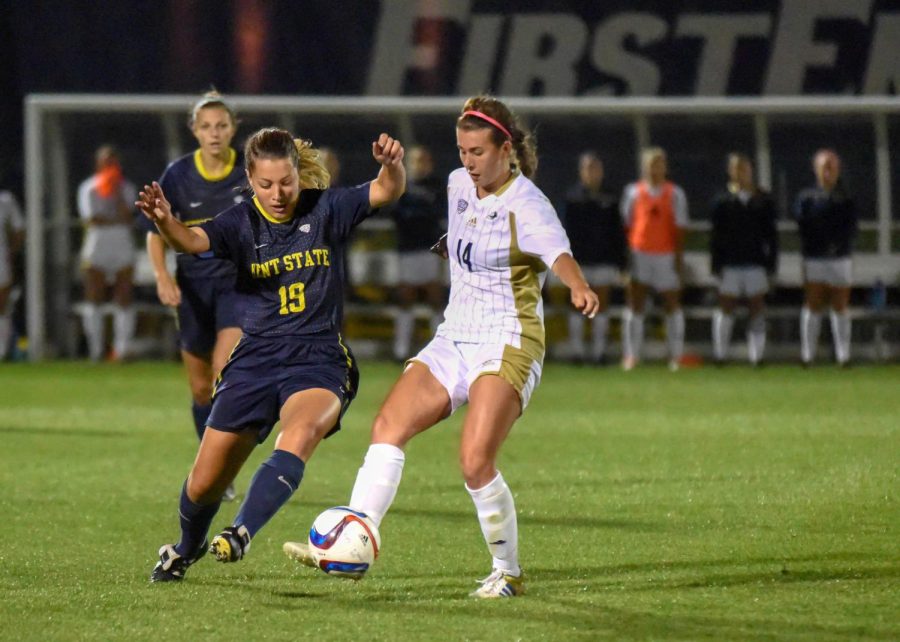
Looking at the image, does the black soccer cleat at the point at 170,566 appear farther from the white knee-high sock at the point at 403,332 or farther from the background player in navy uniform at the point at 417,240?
the white knee-high sock at the point at 403,332

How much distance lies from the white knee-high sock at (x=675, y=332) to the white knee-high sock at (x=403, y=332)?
2793mm

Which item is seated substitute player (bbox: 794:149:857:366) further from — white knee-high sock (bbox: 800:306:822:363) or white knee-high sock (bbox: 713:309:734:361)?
white knee-high sock (bbox: 713:309:734:361)

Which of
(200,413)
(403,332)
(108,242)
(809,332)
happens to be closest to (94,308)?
(108,242)

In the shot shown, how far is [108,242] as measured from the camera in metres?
18.6

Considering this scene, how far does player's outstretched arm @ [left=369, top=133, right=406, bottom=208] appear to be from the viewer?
621 cm

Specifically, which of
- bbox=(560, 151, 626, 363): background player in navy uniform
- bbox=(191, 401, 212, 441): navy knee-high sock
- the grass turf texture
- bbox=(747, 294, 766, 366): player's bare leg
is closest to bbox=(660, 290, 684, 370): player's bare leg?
bbox=(560, 151, 626, 363): background player in navy uniform

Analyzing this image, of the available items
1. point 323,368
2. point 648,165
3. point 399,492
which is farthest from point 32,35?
point 323,368

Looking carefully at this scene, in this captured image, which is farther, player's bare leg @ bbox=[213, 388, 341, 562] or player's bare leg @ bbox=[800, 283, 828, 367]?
player's bare leg @ bbox=[800, 283, 828, 367]

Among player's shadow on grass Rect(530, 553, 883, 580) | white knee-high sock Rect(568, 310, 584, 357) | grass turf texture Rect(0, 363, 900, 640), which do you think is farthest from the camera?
white knee-high sock Rect(568, 310, 584, 357)

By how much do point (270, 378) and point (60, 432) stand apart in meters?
6.36

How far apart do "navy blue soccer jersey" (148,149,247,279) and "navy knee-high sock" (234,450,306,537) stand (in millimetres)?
2828

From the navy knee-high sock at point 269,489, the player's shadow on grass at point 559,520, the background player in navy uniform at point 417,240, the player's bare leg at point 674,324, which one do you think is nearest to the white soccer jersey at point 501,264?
the navy knee-high sock at point 269,489

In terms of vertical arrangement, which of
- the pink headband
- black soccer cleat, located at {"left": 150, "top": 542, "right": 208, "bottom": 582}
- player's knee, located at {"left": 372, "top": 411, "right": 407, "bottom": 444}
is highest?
the pink headband

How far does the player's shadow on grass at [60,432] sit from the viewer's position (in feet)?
39.4
